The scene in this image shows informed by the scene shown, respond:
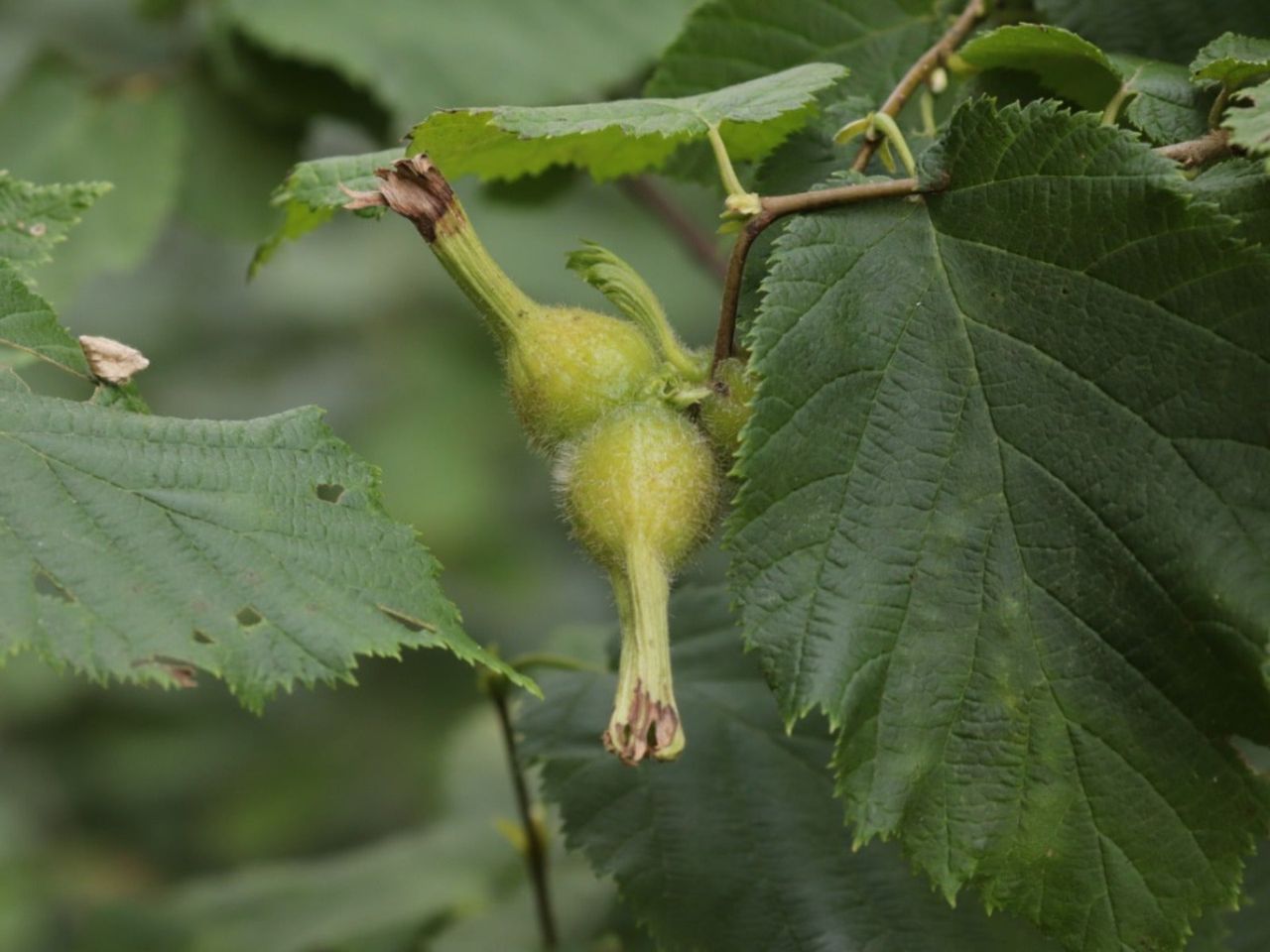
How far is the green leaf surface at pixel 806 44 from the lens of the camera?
1.79 metres

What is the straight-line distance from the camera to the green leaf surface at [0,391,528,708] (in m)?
1.20

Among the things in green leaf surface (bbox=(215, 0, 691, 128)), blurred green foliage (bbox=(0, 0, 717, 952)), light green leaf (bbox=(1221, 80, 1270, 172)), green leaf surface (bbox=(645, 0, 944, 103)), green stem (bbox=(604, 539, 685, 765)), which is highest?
light green leaf (bbox=(1221, 80, 1270, 172))

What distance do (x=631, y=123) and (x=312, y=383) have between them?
4.00 m

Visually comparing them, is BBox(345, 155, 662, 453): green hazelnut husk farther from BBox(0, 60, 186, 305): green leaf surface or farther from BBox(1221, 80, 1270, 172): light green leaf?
BBox(0, 60, 186, 305): green leaf surface

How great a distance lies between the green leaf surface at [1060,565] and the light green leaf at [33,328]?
2.39 feet

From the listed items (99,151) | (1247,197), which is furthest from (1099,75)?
(99,151)

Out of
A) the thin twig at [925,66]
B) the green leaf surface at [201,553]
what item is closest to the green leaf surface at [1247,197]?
the thin twig at [925,66]

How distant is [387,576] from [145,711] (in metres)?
3.99

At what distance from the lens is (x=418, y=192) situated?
1.34m

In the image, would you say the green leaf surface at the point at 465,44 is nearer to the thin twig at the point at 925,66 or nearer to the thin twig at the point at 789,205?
the thin twig at the point at 925,66

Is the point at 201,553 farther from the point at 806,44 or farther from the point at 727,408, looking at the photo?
the point at 806,44

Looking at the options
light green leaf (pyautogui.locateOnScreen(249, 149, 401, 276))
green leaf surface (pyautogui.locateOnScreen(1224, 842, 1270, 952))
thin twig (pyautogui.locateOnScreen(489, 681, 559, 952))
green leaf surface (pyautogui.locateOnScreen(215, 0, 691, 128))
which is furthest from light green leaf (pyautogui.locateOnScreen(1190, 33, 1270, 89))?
green leaf surface (pyautogui.locateOnScreen(215, 0, 691, 128))

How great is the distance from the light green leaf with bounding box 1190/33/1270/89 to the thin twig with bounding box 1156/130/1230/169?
0.05 meters

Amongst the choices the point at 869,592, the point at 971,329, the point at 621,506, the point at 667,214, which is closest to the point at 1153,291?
the point at 971,329
